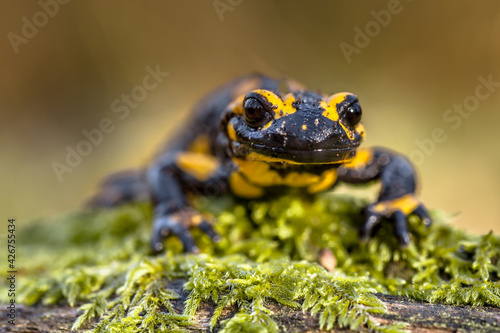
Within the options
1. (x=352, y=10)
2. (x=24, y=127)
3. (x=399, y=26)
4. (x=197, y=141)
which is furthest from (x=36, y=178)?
(x=399, y=26)

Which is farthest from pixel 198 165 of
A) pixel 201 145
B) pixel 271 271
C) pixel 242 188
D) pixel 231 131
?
pixel 271 271

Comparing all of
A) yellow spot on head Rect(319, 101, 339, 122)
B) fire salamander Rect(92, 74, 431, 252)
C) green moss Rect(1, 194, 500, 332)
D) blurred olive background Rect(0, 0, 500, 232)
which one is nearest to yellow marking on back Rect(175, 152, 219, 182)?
fire salamander Rect(92, 74, 431, 252)

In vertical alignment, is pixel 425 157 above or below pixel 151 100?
below

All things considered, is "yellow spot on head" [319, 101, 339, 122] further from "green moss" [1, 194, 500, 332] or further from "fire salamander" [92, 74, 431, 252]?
"green moss" [1, 194, 500, 332]

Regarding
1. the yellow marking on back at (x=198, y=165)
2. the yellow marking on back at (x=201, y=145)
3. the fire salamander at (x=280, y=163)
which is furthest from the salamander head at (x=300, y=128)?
the yellow marking on back at (x=201, y=145)

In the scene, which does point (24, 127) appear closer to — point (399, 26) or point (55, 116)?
point (55, 116)

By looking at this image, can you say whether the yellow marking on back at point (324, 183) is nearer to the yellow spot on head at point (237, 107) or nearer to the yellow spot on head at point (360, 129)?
the yellow spot on head at point (360, 129)
